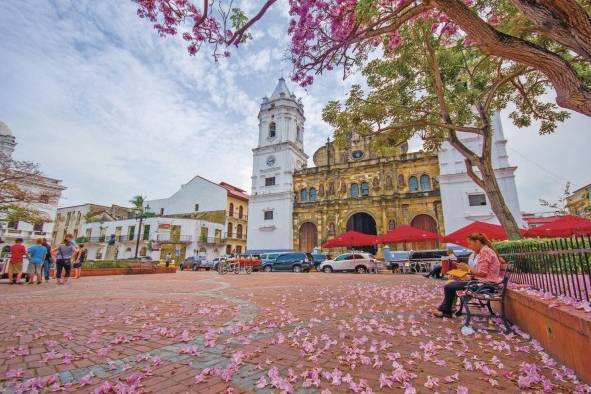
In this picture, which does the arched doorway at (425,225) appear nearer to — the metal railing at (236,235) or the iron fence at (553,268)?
the iron fence at (553,268)

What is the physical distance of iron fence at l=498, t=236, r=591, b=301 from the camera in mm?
3045

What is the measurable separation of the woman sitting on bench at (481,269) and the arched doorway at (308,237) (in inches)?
1028

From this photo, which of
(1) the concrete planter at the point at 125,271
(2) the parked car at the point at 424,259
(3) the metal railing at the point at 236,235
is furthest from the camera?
(3) the metal railing at the point at 236,235

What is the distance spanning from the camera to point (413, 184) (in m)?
28.4

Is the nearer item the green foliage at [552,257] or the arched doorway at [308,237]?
the green foliage at [552,257]

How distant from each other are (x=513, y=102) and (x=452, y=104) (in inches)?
107

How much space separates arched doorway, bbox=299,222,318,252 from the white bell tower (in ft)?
4.40

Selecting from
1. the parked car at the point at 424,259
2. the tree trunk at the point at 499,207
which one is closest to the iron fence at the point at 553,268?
the tree trunk at the point at 499,207

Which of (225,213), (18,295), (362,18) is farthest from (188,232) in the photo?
(362,18)

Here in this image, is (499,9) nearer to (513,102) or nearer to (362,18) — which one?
(513,102)

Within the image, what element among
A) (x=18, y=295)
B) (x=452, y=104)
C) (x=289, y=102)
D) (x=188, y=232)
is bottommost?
(x=18, y=295)

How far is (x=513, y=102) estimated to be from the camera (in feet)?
→ 40.3

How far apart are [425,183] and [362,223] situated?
728 cm

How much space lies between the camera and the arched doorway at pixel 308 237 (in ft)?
103
